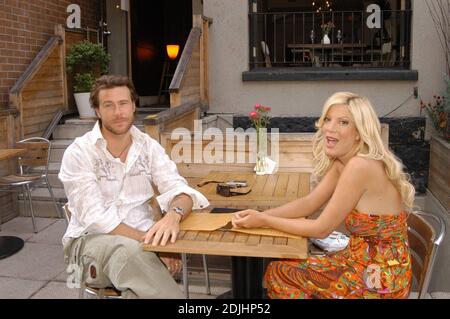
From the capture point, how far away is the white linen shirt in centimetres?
236

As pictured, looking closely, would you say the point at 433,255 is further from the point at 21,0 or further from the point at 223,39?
the point at 21,0

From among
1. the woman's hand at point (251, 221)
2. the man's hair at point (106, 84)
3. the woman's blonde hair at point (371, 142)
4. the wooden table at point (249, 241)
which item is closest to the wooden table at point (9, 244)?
the wooden table at point (249, 241)

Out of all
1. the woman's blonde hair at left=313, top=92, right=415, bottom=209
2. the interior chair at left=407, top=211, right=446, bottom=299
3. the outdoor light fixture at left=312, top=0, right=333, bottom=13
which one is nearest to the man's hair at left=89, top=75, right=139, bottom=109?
the woman's blonde hair at left=313, top=92, right=415, bottom=209

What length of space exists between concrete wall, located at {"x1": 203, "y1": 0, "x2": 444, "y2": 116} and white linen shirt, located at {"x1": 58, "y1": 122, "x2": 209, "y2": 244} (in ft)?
14.2

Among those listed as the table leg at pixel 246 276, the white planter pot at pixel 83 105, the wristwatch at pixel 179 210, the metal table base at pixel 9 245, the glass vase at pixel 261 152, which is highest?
the white planter pot at pixel 83 105

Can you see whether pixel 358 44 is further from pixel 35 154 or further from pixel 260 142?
pixel 35 154

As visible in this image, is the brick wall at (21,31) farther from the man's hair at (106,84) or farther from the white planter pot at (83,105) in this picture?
the man's hair at (106,84)

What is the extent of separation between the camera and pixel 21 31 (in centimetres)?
639

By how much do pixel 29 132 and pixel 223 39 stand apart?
106 inches

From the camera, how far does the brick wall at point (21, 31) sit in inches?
238

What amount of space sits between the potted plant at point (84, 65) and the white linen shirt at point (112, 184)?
445 cm

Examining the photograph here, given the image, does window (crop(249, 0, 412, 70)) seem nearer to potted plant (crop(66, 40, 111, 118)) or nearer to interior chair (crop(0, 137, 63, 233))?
potted plant (crop(66, 40, 111, 118))

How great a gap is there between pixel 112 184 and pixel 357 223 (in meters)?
1.14

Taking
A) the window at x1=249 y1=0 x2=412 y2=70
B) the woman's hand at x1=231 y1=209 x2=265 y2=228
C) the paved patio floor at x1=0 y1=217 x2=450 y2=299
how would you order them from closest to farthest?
the woman's hand at x1=231 y1=209 x2=265 y2=228 < the paved patio floor at x1=0 y1=217 x2=450 y2=299 < the window at x1=249 y1=0 x2=412 y2=70
